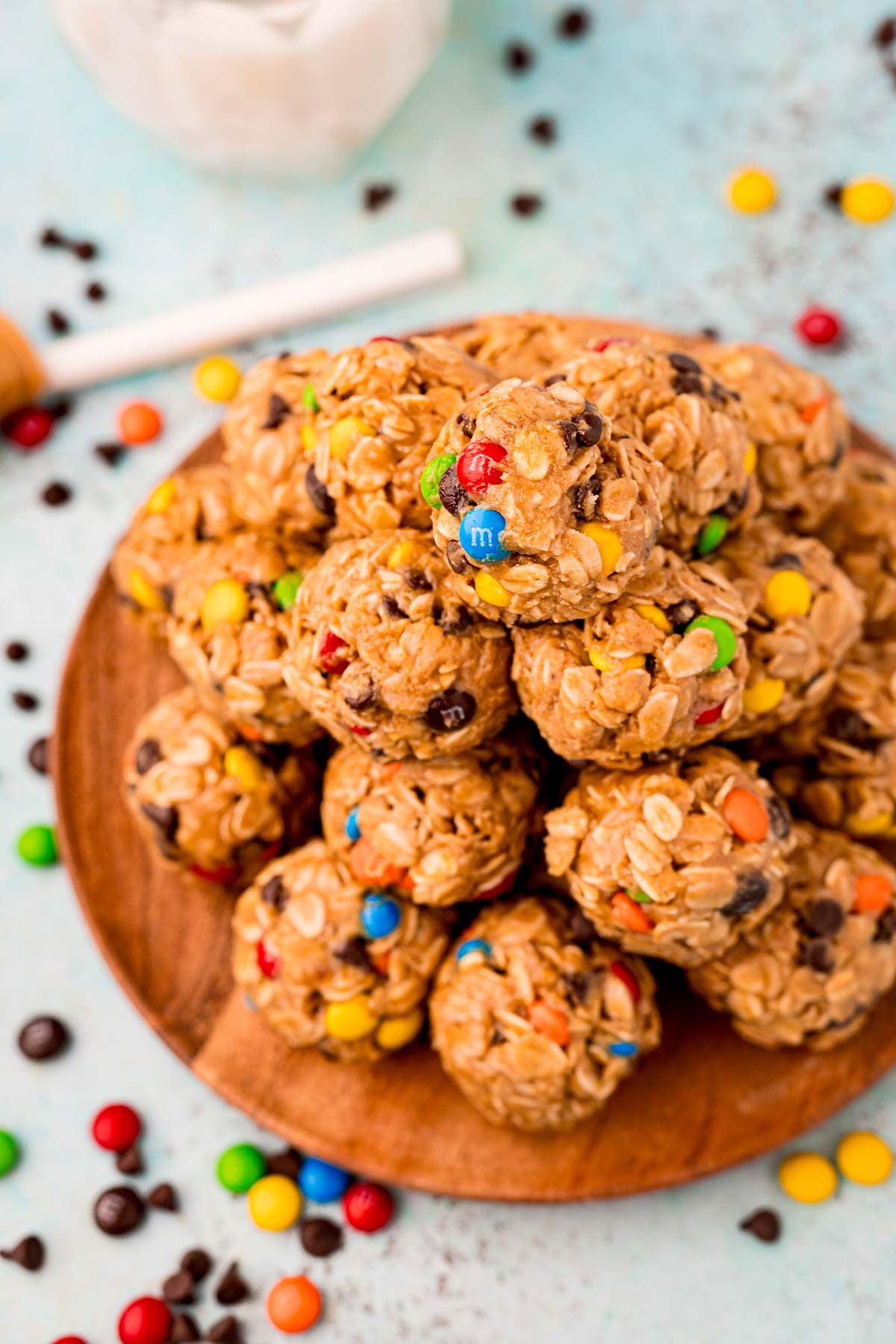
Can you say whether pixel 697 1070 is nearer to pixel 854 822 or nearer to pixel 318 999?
pixel 854 822

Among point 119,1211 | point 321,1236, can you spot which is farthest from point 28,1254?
point 321,1236

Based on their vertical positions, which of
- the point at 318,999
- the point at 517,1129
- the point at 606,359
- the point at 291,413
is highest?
the point at 606,359

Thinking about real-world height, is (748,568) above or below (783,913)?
above

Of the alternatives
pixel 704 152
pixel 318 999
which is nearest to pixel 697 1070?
pixel 318 999

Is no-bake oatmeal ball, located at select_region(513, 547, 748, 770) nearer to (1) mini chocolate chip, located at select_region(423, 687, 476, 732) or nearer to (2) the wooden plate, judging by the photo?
(1) mini chocolate chip, located at select_region(423, 687, 476, 732)

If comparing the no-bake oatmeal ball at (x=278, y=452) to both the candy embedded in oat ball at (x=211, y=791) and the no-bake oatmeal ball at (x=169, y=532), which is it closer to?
the no-bake oatmeal ball at (x=169, y=532)

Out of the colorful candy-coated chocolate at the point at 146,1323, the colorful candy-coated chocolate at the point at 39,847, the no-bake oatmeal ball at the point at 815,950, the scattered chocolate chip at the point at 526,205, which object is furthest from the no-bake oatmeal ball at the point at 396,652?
the scattered chocolate chip at the point at 526,205

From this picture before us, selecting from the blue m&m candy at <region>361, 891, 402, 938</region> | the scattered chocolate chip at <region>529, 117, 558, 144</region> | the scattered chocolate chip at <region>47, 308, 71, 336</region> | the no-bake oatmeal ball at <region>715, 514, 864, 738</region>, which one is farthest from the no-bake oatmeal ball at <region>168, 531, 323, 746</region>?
the scattered chocolate chip at <region>529, 117, 558, 144</region>
